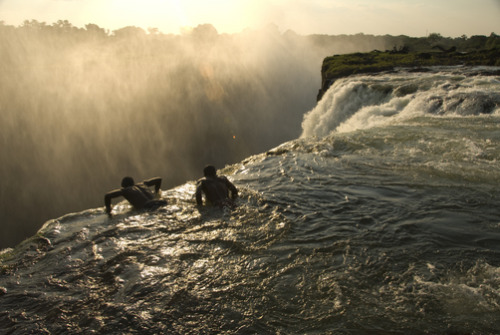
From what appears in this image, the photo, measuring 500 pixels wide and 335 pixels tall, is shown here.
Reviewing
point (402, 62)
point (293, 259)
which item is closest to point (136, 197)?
point (293, 259)

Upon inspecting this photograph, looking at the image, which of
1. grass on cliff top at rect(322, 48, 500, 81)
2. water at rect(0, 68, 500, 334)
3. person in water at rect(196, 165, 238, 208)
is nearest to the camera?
water at rect(0, 68, 500, 334)

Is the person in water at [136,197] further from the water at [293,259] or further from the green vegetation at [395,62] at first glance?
the green vegetation at [395,62]

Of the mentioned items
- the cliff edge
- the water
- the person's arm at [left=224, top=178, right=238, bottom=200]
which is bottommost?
the water

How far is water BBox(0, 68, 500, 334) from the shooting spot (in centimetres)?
370

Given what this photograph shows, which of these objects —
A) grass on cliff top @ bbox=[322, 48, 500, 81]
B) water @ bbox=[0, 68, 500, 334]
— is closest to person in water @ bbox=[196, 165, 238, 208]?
water @ bbox=[0, 68, 500, 334]

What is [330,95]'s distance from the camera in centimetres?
2202

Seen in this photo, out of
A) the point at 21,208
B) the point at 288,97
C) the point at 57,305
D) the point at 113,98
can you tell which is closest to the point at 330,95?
the point at 57,305

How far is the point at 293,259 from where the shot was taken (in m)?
4.81

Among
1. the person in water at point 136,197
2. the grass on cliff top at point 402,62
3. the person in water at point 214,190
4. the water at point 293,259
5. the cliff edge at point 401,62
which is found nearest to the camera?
the water at point 293,259

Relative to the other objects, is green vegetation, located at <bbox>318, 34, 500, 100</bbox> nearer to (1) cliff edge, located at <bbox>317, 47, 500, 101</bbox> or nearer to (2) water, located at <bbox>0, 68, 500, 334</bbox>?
(1) cliff edge, located at <bbox>317, 47, 500, 101</bbox>

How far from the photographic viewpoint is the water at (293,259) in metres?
3.70

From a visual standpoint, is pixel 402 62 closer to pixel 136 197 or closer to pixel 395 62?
pixel 395 62

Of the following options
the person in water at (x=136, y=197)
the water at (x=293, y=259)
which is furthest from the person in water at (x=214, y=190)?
the person in water at (x=136, y=197)

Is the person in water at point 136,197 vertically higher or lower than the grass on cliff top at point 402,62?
lower
